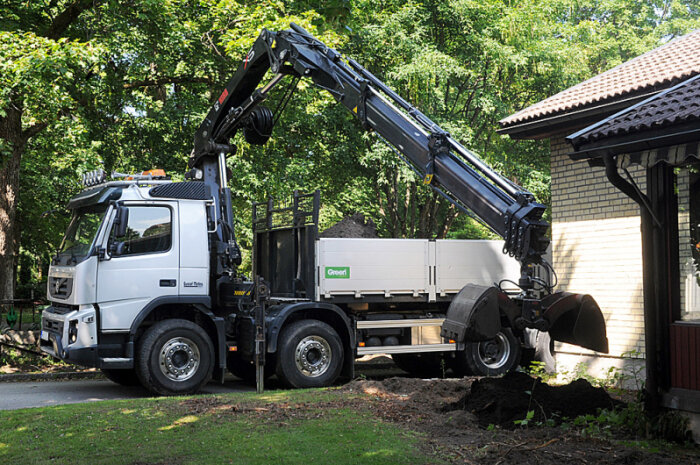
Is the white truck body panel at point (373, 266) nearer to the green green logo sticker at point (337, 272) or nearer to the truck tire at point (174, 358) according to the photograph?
the green green logo sticker at point (337, 272)

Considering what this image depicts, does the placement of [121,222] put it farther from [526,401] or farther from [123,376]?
[526,401]

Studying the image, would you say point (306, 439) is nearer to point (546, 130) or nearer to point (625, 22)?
point (546, 130)

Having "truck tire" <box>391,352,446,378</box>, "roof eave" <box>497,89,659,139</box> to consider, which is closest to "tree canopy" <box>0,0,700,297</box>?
"roof eave" <box>497,89,659,139</box>

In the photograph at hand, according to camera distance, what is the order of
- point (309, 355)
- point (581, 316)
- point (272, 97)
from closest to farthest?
point (581, 316)
point (309, 355)
point (272, 97)

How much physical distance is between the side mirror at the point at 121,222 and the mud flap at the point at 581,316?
6071 millimetres

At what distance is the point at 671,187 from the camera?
→ 310 inches

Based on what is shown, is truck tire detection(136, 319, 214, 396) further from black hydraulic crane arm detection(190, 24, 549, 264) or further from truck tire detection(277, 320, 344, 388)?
black hydraulic crane arm detection(190, 24, 549, 264)

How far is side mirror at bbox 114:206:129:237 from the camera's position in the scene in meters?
10.7

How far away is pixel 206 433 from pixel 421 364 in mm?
7510

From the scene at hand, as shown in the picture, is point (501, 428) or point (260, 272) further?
point (260, 272)

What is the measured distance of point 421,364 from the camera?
1437cm

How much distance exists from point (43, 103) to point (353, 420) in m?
9.05

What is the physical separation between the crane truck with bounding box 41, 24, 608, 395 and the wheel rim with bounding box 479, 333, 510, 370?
0.8 inches

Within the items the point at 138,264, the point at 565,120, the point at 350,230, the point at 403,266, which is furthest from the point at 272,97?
the point at 565,120
